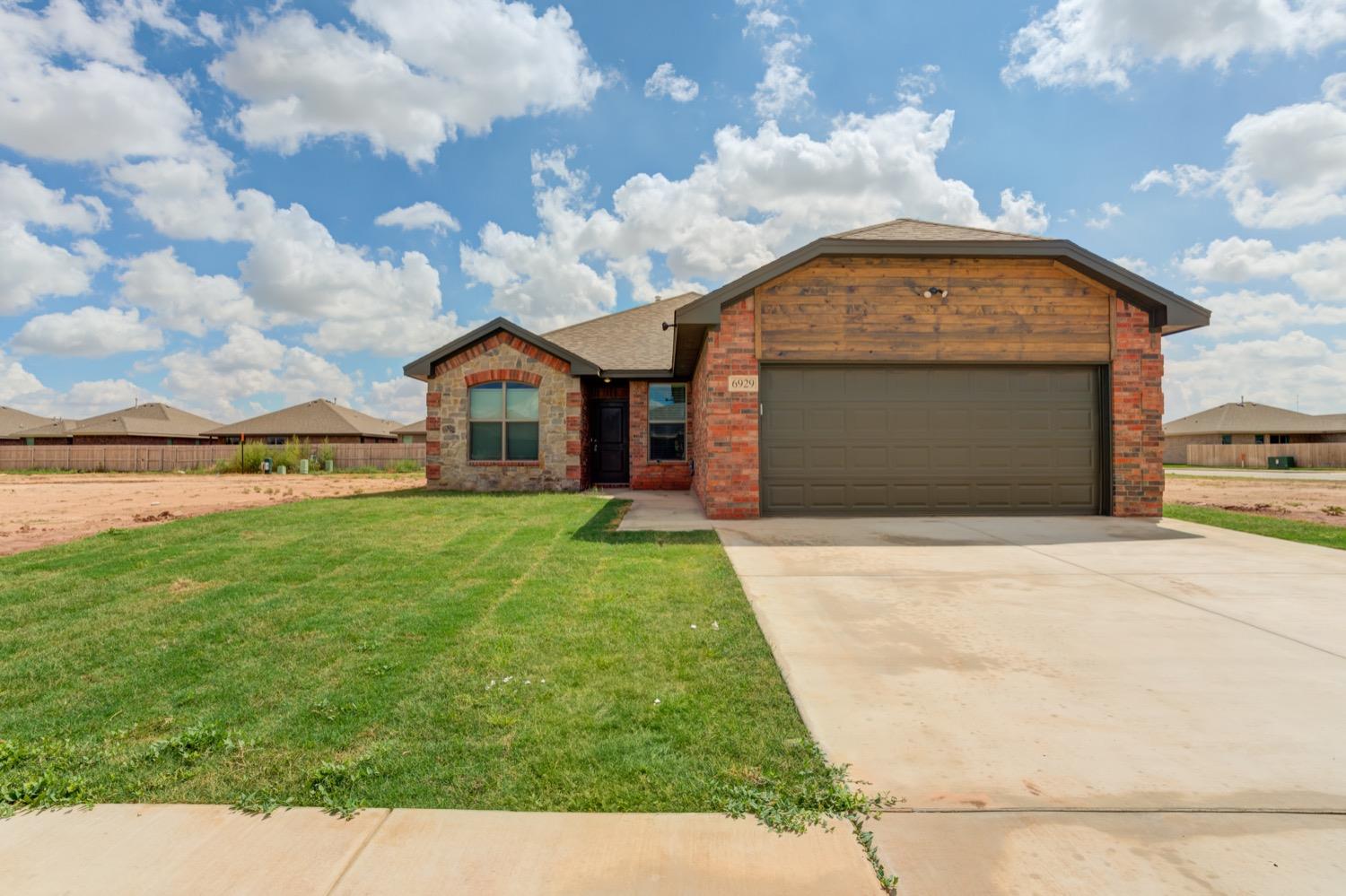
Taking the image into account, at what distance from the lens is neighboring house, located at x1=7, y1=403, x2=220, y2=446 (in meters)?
39.6

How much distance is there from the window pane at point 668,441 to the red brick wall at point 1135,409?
918 cm

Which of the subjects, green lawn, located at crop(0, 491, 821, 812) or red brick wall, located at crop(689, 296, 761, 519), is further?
red brick wall, located at crop(689, 296, 761, 519)

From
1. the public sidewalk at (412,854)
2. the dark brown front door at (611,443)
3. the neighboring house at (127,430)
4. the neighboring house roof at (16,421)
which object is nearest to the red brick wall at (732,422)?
the dark brown front door at (611,443)

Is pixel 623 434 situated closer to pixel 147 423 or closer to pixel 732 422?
pixel 732 422

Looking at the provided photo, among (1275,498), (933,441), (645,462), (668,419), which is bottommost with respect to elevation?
(1275,498)

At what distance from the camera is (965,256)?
9641mm

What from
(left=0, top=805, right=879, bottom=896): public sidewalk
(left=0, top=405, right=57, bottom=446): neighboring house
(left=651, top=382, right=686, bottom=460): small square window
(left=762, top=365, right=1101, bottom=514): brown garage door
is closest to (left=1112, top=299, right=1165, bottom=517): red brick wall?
(left=762, top=365, right=1101, bottom=514): brown garage door

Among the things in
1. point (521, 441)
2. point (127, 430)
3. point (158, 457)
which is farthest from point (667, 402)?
point (127, 430)

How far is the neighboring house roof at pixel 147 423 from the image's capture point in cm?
3938

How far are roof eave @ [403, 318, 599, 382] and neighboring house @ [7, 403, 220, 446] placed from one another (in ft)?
107

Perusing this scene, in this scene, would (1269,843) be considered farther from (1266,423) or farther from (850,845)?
(1266,423)

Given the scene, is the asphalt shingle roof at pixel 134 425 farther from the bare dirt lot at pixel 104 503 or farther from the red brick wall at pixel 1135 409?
the red brick wall at pixel 1135 409

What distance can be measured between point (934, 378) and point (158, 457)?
36012 millimetres

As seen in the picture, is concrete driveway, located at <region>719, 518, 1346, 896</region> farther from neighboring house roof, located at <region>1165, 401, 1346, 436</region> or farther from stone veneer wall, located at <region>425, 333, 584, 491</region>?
neighboring house roof, located at <region>1165, 401, 1346, 436</region>
